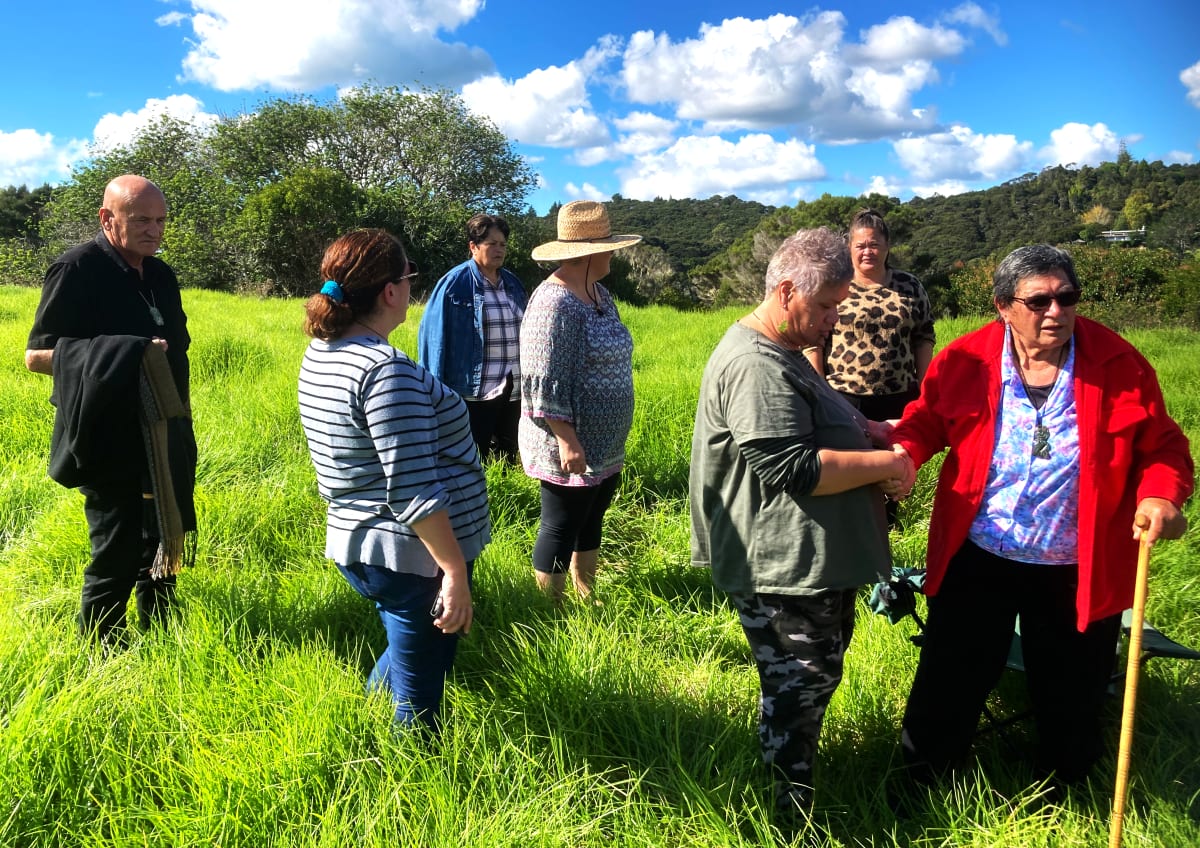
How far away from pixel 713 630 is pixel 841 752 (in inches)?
32.3

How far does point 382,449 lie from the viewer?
1.74 metres

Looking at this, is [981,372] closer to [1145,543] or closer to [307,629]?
[1145,543]

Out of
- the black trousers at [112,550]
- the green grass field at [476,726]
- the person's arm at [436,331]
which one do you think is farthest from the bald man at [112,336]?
the person's arm at [436,331]

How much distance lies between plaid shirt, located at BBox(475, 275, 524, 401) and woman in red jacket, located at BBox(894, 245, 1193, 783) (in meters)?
2.41

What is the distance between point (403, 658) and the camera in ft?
6.53

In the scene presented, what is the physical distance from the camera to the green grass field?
1.77m

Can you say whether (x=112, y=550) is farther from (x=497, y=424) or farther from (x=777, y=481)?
(x=777, y=481)

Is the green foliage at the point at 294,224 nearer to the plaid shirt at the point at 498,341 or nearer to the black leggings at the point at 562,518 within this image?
the plaid shirt at the point at 498,341

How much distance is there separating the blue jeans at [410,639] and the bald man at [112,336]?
112cm

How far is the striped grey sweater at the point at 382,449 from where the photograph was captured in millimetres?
1742

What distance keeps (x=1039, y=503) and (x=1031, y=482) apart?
0.06 meters

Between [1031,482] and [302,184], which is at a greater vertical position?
[302,184]

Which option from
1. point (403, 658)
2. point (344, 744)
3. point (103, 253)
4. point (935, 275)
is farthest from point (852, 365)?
point (935, 275)

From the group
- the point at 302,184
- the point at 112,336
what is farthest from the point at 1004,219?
the point at 112,336
